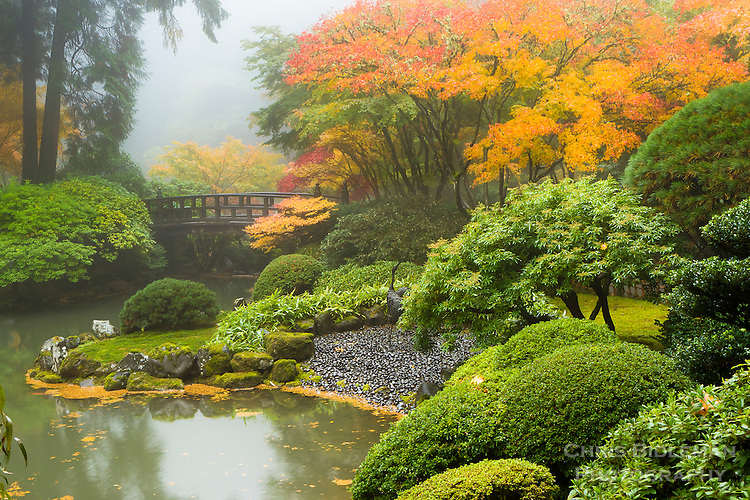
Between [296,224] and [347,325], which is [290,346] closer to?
[347,325]

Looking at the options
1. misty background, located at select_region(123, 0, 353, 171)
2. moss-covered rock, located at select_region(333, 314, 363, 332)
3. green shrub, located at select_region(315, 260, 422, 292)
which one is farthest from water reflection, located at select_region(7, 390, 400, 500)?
misty background, located at select_region(123, 0, 353, 171)

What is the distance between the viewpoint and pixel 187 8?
59.0 m

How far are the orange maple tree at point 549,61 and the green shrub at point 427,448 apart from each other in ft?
21.7

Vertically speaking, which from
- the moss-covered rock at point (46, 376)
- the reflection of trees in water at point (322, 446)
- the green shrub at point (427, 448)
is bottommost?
A: the moss-covered rock at point (46, 376)

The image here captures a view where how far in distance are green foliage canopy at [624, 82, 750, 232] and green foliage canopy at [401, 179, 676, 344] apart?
354mm

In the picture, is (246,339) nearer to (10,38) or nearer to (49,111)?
(49,111)

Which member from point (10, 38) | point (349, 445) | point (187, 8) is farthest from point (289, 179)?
point (187, 8)

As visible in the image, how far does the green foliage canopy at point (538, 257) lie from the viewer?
485cm

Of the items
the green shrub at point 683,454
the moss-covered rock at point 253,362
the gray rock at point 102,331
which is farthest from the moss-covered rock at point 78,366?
the green shrub at point 683,454

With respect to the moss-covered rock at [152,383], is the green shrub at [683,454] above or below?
above

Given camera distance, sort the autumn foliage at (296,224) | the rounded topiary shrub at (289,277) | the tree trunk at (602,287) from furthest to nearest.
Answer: the autumn foliage at (296,224) → the rounded topiary shrub at (289,277) → the tree trunk at (602,287)

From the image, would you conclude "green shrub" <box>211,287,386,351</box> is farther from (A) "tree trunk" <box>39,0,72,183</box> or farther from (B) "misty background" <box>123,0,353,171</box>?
(B) "misty background" <box>123,0,353,171</box>

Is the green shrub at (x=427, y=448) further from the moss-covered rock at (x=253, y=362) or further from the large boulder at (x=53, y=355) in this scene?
the large boulder at (x=53, y=355)

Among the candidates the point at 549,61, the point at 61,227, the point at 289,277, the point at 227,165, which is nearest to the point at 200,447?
the point at 289,277
